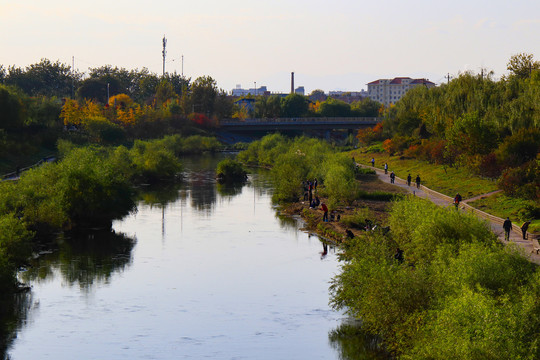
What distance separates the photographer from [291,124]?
156125mm

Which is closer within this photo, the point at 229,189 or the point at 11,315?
the point at 11,315

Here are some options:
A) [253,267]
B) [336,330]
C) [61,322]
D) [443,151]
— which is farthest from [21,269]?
[443,151]

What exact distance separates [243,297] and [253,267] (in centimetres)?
644

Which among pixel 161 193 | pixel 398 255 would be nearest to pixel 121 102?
pixel 161 193

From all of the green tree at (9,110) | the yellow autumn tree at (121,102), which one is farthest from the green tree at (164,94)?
the green tree at (9,110)

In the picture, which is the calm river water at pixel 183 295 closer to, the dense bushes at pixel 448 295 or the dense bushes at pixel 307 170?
the dense bushes at pixel 448 295

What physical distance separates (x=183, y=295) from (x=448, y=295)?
1635 cm

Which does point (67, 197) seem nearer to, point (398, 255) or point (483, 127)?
point (398, 255)

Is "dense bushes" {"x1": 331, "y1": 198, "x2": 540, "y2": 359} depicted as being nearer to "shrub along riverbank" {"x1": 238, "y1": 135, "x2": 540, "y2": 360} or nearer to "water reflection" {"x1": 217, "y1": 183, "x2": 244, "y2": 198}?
"shrub along riverbank" {"x1": 238, "y1": 135, "x2": 540, "y2": 360}

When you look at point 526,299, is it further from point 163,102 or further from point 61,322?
point 163,102

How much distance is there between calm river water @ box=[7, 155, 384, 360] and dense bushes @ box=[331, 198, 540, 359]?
323 cm

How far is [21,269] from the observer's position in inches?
1657

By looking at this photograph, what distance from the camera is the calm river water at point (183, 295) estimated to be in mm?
31031

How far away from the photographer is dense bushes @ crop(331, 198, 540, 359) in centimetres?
2194
